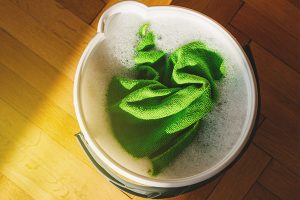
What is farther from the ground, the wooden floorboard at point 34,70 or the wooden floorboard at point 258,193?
the wooden floorboard at point 258,193

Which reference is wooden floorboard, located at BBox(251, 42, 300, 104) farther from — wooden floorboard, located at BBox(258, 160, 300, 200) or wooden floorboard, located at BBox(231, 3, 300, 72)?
wooden floorboard, located at BBox(258, 160, 300, 200)

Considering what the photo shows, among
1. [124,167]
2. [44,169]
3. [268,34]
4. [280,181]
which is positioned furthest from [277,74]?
[44,169]

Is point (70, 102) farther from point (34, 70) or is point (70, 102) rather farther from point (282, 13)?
point (282, 13)

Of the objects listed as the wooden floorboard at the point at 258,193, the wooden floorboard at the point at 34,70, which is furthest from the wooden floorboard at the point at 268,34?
the wooden floorboard at the point at 34,70

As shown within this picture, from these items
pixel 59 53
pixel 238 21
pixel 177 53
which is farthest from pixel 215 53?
pixel 59 53

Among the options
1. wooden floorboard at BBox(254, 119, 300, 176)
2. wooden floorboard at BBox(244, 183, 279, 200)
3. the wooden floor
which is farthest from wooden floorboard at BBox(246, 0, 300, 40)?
wooden floorboard at BBox(244, 183, 279, 200)

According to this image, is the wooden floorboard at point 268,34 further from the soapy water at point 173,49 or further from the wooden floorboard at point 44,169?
the wooden floorboard at point 44,169
